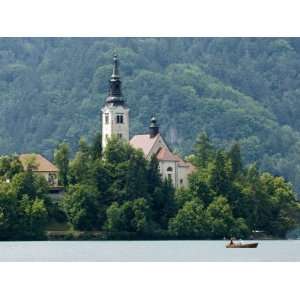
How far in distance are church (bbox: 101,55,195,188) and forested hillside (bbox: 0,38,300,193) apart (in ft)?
135

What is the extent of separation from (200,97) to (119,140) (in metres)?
70.8

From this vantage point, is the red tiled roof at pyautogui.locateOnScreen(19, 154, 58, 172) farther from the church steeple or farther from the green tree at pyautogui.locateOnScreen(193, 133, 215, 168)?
the green tree at pyautogui.locateOnScreen(193, 133, 215, 168)

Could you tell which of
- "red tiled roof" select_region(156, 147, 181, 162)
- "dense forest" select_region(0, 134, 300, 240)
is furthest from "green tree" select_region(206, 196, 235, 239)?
"red tiled roof" select_region(156, 147, 181, 162)

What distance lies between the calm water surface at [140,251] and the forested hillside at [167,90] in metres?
60.7

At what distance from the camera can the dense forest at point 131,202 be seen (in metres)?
78.5

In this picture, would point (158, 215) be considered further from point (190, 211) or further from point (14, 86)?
point (14, 86)

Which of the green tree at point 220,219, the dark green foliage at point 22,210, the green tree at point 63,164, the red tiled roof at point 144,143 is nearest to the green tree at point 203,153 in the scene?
the red tiled roof at point 144,143

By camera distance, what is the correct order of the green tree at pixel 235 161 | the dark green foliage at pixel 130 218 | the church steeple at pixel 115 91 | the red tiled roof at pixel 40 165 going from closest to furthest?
the dark green foliage at pixel 130 218 < the red tiled roof at pixel 40 165 < the green tree at pixel 235 161 < the church steeple at pixel 115 91

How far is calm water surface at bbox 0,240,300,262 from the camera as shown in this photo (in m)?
54.7

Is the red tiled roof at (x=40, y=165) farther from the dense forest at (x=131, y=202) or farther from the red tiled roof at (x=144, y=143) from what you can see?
the red tiled roof at (x=144, y=143)

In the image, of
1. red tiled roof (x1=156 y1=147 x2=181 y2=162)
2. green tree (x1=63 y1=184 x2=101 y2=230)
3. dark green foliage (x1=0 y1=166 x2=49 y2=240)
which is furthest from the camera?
red tiled roof (x1=156 y1=147 x2=181 y2=162)

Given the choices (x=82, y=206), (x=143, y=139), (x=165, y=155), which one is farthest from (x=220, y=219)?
(x=143, y=139)

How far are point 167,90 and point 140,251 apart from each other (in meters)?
94.9
